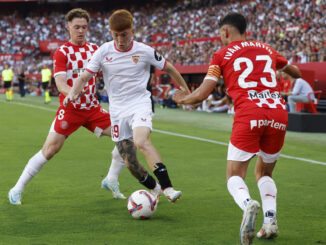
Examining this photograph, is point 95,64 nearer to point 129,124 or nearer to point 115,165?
point 129,124

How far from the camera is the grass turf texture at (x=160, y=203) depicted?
189 inches

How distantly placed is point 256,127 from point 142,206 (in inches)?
62.2

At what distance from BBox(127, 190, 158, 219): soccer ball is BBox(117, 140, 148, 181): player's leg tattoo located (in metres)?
0.33

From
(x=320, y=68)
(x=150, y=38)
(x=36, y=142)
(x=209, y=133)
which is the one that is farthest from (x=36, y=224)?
(x=150, y=38)

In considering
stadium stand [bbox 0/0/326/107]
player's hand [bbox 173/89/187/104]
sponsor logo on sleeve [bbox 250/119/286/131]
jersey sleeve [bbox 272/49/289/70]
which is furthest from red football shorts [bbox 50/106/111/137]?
stadium stand [bbox 0/0/326/107]

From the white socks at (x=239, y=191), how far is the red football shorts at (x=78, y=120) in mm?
2483

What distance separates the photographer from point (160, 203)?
6.29m

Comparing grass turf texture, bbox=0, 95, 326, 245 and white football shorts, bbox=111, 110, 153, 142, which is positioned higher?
white football shorts, bbox=111, 110, 153, 142

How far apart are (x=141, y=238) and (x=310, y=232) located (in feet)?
5.08

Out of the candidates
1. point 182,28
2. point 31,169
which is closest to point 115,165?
point 31,169

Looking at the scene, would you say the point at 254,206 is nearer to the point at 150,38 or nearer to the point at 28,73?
the point at 150,38

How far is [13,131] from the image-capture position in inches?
588

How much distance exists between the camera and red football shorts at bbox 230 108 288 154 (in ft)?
14.5

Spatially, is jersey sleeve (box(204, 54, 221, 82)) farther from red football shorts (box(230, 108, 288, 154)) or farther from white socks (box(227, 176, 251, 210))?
white socks (box(227, 176, 251, 210))
